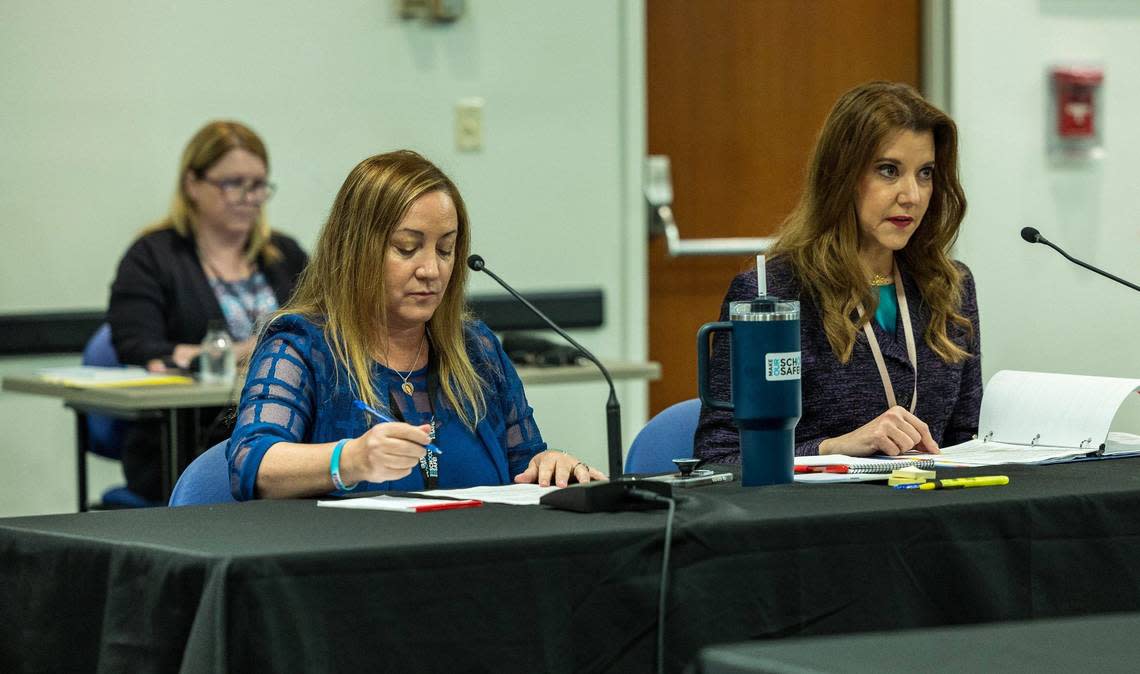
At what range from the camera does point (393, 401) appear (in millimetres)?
2361

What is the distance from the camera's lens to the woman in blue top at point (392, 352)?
2.26 m

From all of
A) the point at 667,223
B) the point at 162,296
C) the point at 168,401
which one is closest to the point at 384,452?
the point at 168,401

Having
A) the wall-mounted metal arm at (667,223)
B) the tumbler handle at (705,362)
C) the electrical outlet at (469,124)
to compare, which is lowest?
the tumbler handle at (705,362)

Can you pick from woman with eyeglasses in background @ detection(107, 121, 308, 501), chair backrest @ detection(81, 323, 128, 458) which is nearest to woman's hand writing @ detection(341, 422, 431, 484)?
chair backrest @ detection(81, 323, 128, 458)

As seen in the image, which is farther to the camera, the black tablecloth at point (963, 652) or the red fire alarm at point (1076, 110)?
the red fire alarm at point (1076, 110)

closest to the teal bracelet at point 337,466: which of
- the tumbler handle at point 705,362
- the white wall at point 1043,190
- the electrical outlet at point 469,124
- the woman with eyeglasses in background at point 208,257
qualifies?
the tumbler handle at point 705,362

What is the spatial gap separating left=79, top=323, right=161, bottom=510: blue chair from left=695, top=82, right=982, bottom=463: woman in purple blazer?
2.02 meters

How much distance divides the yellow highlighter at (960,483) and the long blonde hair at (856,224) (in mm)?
725

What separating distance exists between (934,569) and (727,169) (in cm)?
368

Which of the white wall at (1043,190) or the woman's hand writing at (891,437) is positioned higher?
the white wall at (1043,190)

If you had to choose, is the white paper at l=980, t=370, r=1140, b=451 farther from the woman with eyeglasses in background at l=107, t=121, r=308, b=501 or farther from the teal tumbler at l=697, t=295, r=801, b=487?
the woman with eyeglasses in background at l=107, t=121, r=308, b=501

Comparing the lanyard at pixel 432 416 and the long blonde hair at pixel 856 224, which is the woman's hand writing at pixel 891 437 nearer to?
the long blonde hair at pixel 856 224

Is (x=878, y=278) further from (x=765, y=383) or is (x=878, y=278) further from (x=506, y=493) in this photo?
(x=506, y=493)

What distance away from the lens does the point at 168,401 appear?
12.4 ft
